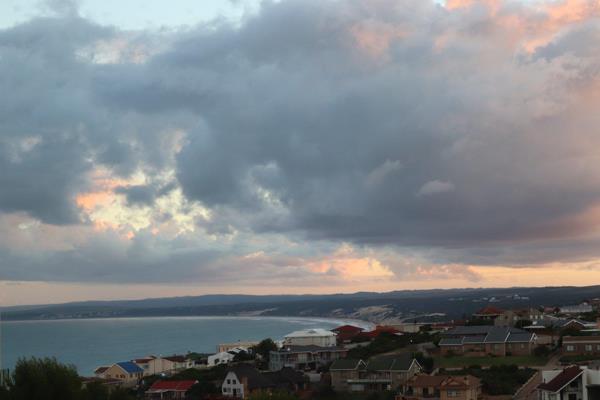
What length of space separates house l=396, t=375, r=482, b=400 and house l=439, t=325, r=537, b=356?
17.5 metres

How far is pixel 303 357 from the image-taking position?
82.6 m

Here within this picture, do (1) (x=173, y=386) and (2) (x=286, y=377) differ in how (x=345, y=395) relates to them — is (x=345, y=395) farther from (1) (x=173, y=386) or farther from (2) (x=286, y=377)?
(1) (x=173, y=386)

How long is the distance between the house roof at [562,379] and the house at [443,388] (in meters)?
7.79

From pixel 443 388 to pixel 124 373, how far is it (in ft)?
156

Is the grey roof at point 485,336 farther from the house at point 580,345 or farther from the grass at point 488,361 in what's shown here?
the house at point 580,345

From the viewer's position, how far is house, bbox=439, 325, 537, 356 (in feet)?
240

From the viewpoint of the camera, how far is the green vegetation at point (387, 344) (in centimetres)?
8025

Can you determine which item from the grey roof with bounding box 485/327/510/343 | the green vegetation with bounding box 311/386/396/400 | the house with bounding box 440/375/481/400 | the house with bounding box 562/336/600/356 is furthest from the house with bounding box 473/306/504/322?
the house with bounding box 440/375/481/400

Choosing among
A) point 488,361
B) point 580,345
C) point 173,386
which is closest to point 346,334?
point 488,361

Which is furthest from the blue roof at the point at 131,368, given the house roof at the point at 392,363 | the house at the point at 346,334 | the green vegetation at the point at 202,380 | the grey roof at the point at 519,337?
the grey roof at the point at 519,337

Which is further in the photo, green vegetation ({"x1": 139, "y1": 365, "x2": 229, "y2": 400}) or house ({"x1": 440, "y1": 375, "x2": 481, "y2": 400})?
green vegetation ({"x1": 139, "y1": 365, "x2": 229, "y2": 400})

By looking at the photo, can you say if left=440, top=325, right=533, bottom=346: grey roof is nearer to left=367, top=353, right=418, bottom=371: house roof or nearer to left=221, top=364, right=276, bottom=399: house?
left=367, top=353, right=418, bottom=371: house roof

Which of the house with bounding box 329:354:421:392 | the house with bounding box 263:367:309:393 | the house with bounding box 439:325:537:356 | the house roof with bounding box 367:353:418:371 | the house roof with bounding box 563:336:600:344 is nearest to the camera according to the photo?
the house with bounding box 329:354:421:392

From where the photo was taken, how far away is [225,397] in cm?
6306
